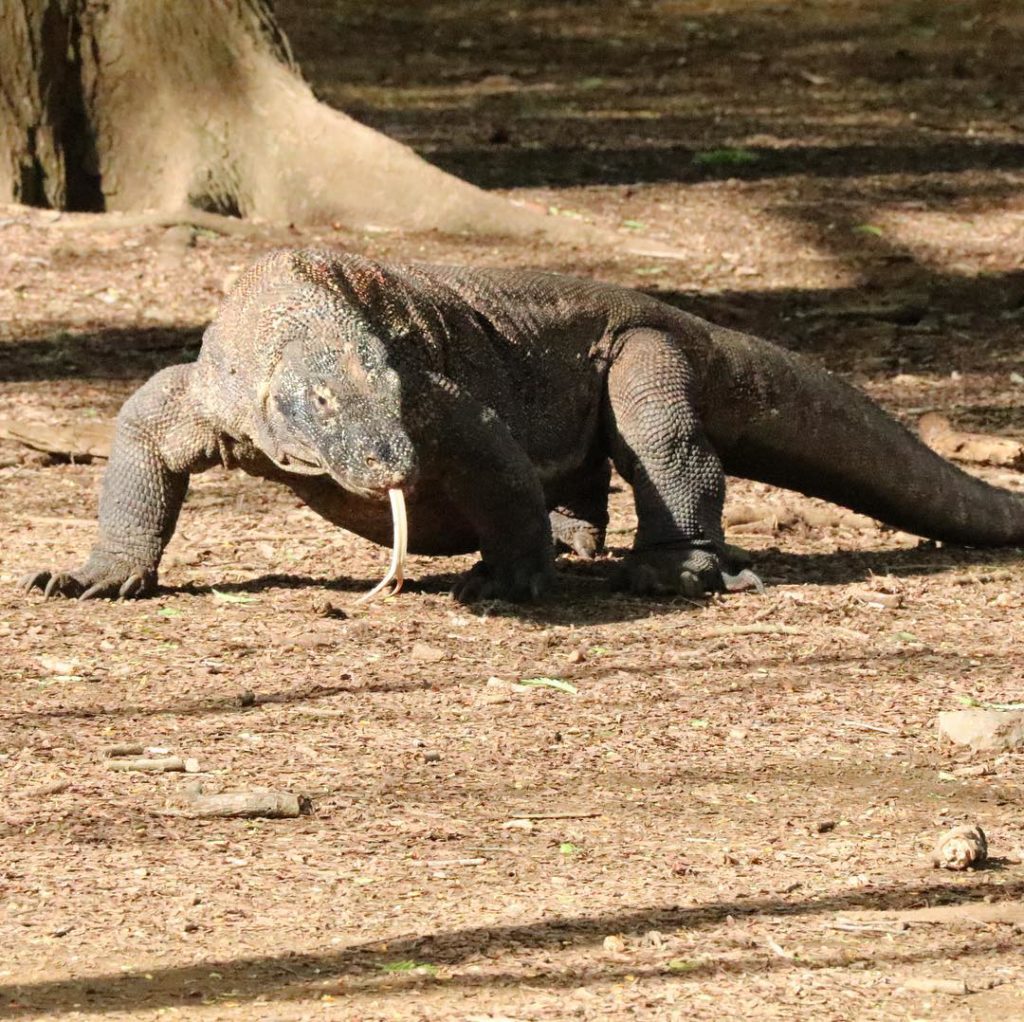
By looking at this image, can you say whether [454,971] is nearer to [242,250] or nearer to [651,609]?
[651,609]

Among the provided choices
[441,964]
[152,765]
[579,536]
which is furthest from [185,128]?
[441,964]

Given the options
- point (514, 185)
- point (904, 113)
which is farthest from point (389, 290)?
point (904, 113)

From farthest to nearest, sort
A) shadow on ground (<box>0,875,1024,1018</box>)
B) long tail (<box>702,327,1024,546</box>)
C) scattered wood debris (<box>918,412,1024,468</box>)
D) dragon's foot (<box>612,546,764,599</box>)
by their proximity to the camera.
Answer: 1. scattered wood debris (<box>918,412,1024,468</box>)
2. long tail (<box>702,327,1024,546</box>)
3. dragon's foot (<box>612,546,764,599</box>)
4. shadow on ground (<box>0,875,1024,1018</box>)

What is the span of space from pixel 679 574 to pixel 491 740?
149cm

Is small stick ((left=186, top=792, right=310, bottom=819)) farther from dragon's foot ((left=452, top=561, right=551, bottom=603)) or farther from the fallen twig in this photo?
dragon's foot ((left=452, top=561, right=551, bottom=603))

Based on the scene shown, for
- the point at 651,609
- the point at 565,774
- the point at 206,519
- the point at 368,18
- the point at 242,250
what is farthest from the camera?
the point at 368,18

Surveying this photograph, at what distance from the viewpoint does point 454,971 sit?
3.09 meters

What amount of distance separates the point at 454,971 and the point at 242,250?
655 centimetres

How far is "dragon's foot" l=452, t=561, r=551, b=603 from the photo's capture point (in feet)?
17.8

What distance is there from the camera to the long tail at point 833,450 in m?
6.16

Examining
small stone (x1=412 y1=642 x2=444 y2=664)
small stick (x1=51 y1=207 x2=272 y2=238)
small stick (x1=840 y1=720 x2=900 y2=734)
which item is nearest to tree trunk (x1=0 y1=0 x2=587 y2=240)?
small stick (x1=51 y1=207 x2=272 y2=238)

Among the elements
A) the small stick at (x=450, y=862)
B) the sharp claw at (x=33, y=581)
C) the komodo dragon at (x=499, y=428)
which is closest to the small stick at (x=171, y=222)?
the komodo dragon at (x=499, y=428)

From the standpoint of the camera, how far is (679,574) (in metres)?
5.66

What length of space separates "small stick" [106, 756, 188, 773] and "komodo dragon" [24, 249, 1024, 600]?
0.98 meters
